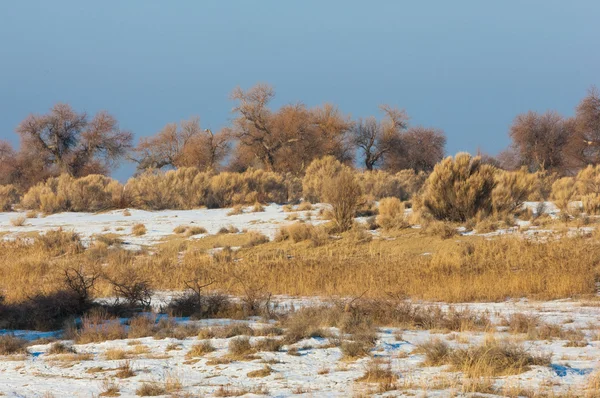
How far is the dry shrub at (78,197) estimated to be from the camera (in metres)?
33.0

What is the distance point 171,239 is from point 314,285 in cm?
952

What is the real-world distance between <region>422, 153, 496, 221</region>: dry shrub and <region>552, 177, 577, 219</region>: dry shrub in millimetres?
2247

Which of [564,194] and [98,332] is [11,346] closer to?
[98,332]

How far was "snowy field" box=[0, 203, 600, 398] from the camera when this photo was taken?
6.40 m

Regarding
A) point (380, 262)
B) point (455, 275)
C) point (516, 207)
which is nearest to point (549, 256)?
point (455, 275)

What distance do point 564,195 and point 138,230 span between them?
14.7 m

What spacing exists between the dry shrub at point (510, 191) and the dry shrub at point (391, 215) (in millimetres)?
2863

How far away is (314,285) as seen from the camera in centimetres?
1431

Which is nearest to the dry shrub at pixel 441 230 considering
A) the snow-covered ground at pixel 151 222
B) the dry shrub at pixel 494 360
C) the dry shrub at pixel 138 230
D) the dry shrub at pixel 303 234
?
the dry shrub at pixel 303 234

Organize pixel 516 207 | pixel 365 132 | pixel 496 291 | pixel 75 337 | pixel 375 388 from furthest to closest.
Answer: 1. pixel 365 132
2. pixel 516 207
3. pixel 496 291
4. pixel 75 337
5. pixel 375 388

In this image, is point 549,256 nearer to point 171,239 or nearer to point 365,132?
point 171,239

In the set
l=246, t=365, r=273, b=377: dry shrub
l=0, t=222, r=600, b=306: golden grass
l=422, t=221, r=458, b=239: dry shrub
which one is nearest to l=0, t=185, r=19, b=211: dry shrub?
l=0, t=222, r=600, b=306: golden grass

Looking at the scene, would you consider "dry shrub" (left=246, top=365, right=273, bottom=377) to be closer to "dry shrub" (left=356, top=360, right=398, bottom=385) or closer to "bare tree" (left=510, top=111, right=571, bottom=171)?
"dry shrub" (left=356, top=360, right=398, bottom=385)

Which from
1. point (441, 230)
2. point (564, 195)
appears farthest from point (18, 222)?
point (564, 195)
